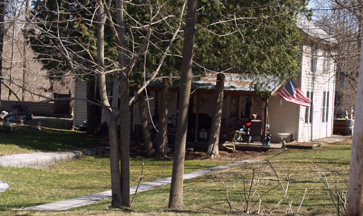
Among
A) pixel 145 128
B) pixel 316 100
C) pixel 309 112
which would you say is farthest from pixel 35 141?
pixel 316 100

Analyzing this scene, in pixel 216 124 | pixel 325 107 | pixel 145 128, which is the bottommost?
pixel 145 128

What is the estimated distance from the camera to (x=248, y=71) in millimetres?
17500

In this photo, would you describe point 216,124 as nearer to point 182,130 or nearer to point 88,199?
point 88,199

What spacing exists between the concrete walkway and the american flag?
986cm

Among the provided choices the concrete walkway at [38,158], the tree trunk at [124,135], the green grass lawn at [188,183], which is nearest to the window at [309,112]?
the green grass lawn at [188,183]

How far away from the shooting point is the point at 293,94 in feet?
72.5

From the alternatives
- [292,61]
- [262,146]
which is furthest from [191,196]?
[262,146]

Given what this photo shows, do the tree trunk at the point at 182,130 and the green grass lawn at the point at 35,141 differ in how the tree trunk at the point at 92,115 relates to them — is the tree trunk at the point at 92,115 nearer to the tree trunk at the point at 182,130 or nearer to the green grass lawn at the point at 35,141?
the green grass lawn at the point at 35,141

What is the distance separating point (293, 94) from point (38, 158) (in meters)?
12.7

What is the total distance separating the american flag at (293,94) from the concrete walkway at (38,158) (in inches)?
388

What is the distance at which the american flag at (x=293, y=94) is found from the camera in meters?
21.4

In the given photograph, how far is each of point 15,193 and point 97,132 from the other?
15197 mm

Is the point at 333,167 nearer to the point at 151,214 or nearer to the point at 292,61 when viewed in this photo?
the point at 292,61

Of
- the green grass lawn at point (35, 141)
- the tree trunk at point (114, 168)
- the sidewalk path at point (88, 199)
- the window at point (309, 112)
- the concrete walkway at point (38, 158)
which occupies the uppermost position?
the window at point (309, 112)
